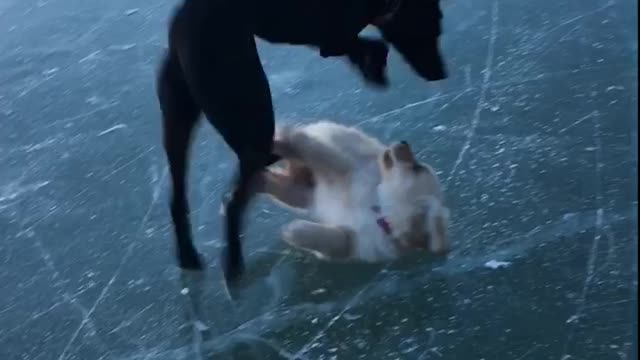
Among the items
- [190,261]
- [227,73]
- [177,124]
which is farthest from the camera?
[190,261]

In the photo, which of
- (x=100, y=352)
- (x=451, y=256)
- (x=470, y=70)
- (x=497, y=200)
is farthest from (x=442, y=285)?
(x=470, y=70)

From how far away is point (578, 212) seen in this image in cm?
126

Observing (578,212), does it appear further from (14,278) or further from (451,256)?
(14,278)

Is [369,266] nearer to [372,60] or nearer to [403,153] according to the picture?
[403,153]

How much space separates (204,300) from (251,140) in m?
0.25

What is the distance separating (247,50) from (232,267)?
30 cm

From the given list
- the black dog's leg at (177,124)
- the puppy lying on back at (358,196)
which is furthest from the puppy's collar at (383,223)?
the black dog's leg at (177,124)

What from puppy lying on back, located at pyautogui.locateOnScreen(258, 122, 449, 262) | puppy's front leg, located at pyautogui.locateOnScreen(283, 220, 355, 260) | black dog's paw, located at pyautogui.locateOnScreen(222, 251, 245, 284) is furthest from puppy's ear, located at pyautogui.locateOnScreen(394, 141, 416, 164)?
black dog's paw, located at pyautogui.locateOnScreen(222, 251, 245, 284)

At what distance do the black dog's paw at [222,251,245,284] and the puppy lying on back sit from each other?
0.25ft

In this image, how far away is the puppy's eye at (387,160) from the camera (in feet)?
4.00

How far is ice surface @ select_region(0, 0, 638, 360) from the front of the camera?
3.72 ft

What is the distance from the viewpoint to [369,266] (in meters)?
1.23

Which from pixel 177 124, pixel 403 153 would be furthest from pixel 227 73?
pixel 403 153

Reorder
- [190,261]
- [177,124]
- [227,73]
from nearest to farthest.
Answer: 1. [227,73]
2. [177,124]
3. [190,261]
